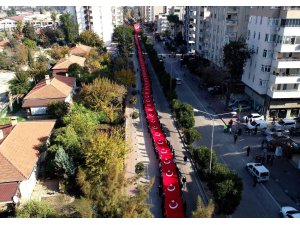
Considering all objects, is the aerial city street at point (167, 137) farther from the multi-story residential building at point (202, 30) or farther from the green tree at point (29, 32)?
the green tree at point (29, 32)

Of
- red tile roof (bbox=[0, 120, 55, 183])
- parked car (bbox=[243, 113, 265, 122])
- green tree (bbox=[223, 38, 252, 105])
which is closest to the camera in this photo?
red tile roof (bbox=[0, 120, 55, 183])

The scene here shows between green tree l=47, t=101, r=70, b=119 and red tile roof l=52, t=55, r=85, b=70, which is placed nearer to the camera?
green tree l=47, t=101, r=70, b=119

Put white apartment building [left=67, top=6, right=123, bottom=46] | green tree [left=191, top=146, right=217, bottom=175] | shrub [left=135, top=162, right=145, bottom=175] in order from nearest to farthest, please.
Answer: green tree [left=191, top=146, right=217, bottom=175] → shrub [left=135, top=162, right=145, bottom=175] → white apartment building [left=67, top=6, right=123, bottom=46]

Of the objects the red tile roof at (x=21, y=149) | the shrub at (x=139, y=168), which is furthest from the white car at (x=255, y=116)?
the red tile roof at (x=21, y=149)

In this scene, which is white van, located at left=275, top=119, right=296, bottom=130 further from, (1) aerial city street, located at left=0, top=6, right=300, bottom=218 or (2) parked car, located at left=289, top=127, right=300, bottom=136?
(2) parked car, located at left=289, top=127, right=300, bottom=136

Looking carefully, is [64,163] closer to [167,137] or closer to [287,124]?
[167,137]

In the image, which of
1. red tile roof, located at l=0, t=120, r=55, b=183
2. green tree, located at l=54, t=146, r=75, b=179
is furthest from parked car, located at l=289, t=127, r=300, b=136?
red tile roof, located at l=0, t=120, r=55, b=183

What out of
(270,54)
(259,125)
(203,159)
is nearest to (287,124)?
(259,125)

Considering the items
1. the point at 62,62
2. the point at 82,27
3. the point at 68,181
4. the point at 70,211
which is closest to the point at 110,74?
the point at 62,62
